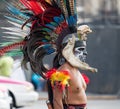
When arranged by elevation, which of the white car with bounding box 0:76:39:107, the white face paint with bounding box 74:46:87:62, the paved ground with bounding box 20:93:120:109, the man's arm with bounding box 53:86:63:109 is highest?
the white face paint with bounding box 74:46:87:62

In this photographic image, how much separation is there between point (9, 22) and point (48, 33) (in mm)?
427

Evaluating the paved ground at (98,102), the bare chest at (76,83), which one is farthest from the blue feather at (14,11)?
the paved ground at (98,102)

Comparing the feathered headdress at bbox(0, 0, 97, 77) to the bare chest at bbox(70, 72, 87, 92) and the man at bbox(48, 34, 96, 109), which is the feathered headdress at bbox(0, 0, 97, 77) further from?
the bare chest at bbox(70, 72, 87, 92)

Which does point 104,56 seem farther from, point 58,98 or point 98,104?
point 58,98

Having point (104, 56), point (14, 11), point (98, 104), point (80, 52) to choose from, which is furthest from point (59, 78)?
point (104, 56)

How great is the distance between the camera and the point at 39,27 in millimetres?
7109

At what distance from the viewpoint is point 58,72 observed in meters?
6.88

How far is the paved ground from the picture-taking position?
20.0m

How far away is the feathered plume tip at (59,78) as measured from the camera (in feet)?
22.3

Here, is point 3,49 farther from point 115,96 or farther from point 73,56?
point 115,96

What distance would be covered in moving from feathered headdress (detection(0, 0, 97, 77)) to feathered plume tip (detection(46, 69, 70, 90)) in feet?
1.03

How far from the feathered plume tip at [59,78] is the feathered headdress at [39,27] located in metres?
0.31

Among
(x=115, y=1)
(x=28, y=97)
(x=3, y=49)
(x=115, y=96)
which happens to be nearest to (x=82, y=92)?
(x=3, y=49)

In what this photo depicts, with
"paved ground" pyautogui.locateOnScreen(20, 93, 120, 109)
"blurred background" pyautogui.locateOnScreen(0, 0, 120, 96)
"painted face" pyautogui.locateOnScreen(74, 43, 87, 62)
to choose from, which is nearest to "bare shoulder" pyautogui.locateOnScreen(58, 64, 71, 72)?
"painted face" pyautogui.locateOnScreen(74, 43, 87, 62)
